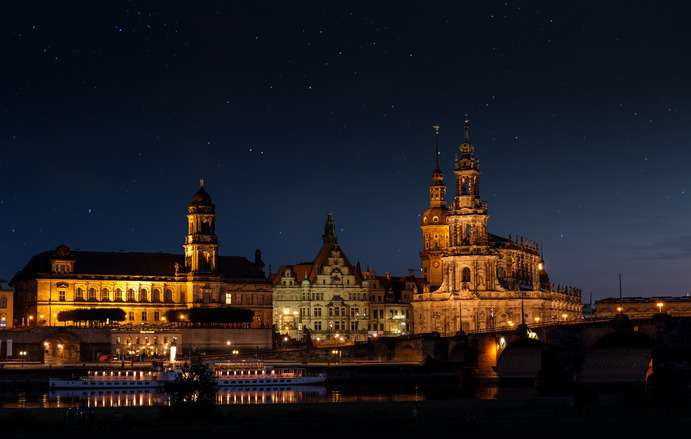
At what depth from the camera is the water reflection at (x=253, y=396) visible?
284ft

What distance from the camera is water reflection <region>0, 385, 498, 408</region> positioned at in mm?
86625

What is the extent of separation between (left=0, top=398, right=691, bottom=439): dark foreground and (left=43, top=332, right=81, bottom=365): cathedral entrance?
56599 millimetres

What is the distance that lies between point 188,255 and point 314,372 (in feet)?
137

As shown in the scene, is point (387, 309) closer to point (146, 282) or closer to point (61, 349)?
point (146, 282)

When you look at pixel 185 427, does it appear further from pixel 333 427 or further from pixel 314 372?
pixel 314 372

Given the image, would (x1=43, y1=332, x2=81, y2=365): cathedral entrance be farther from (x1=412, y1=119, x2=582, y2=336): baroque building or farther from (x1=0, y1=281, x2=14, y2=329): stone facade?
(x1=412, y1=119, x2=582, y2=336): baroque building

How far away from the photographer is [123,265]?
153 meters

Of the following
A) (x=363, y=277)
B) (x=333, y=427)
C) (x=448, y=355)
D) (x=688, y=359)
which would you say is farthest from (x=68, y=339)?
(x=333, y=427)

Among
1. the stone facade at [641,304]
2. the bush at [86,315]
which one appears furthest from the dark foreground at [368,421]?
the stone facade at [641,304]

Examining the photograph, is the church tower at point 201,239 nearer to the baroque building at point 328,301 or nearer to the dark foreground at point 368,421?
the baroque building at point 328,301

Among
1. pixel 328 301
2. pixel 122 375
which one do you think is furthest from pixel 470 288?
pixel 122 375

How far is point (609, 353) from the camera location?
10350cm

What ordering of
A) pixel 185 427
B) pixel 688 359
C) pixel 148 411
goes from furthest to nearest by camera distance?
pixel 688 359, pixel 148 411, pixel 185 427

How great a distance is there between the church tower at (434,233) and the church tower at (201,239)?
33.5 metres
